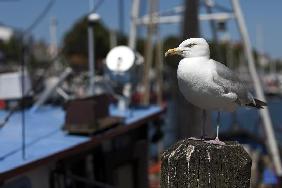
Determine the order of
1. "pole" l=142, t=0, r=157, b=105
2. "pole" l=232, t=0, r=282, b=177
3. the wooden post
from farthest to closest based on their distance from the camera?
"pole" l=142, t=0, r=157, b=105 < "pole" l=232, t=0, r=282, b=177 < the wooden post

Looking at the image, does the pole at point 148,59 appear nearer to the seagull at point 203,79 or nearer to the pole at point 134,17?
the pole at point 134,17

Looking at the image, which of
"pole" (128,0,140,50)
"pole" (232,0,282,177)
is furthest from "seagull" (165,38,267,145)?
"pole" (128,0,140,50)

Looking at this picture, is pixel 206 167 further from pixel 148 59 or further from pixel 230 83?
pixel 148 59

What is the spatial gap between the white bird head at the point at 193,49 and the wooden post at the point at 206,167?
0.84 m

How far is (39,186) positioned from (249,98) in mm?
3973

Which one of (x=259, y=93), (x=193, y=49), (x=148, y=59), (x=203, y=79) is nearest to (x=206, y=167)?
(x=203, y=79)

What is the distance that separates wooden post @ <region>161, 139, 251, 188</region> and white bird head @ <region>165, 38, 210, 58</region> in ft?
2.77

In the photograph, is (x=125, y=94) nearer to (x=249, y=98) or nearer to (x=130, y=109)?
(x=130, y=109)

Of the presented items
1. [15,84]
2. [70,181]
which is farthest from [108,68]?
[70,181]

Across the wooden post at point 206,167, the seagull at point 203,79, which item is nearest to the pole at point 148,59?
the seagull at point 203,79

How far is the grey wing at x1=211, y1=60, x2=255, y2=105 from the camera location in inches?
168

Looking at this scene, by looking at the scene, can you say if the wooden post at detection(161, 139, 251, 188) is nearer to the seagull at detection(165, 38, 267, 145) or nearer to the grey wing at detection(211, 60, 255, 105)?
the seagull at detection(165, 38, 267, 145)

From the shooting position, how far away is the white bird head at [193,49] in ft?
13.8

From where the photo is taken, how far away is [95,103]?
8.48 metres
